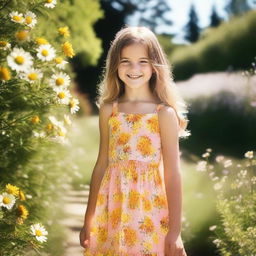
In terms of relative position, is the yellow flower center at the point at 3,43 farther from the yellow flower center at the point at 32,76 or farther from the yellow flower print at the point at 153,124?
the yellow flower print at the point at 153,124

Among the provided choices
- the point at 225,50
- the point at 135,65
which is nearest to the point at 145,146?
the point at 135,65

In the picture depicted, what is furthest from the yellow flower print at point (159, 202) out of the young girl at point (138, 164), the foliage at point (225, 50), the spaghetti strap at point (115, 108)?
the foliage at point (225, 50)

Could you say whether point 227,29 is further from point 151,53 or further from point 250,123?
point 151,53

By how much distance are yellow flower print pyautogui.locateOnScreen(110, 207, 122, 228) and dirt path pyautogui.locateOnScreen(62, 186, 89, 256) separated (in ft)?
5.96

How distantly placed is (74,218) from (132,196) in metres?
2.90

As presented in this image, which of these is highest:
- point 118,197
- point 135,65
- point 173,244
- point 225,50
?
point 225,50

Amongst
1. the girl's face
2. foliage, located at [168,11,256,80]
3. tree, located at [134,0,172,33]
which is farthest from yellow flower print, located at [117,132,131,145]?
tree, located at [134,0,172,33]

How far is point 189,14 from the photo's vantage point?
99.6ft

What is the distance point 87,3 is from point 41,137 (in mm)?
8298

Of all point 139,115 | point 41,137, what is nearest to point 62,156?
point 41,137

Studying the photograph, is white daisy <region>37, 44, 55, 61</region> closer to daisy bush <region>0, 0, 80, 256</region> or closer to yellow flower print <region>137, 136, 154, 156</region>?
daisy bush <region>0, 0, 80, 256</region>

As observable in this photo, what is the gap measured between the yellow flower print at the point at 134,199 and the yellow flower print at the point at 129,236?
10cm

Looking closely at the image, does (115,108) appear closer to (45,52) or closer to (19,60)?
(45,52)

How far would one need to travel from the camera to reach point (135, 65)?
7.79ft
